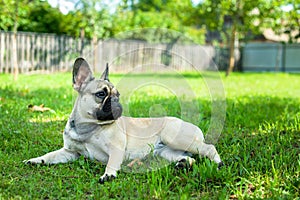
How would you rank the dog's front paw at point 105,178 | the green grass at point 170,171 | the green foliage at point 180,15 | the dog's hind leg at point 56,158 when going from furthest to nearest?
1. the green foliage at point 180,15
2. the dog's hind leg at point 56,158
3. the dog's front paw at point 105,178
4. the green grass at point 170,171

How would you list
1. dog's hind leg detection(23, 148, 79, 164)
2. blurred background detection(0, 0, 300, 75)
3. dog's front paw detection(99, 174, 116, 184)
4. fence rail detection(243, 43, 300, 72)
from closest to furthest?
dog's front paw detection(99, 174, 116, 184) → dog's hind leg detection(23, 148, 79, 164) → blurred background detection(0, 0, 300, 75) → fence rail detection(243, 43, 300, 72)

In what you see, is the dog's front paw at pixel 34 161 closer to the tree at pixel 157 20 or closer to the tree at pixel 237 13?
the tree at pixel 157 20

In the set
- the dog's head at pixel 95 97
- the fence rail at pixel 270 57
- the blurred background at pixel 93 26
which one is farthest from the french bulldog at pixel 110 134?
the fence rail at pixel 270 57

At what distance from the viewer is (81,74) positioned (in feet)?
10.2

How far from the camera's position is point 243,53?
26391 mm

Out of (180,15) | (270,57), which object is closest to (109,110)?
(180,15)

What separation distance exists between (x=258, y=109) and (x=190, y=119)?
89.1 inches

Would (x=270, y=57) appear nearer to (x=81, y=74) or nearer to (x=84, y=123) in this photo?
(x=81, y=74)

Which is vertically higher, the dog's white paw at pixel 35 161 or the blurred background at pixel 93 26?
the blurred background at pixel 93 26

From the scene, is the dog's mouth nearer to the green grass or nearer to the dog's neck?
the dog's neck

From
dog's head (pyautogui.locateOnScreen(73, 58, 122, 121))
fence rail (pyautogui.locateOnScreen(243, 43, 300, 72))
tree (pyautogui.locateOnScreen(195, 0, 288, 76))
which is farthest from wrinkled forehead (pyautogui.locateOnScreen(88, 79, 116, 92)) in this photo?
fence rail (pyautogui.locateOnScreen(243, 43, 300, 72))

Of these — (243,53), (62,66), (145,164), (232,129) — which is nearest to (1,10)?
(62,66)

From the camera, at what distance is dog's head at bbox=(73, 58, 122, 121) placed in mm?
2936

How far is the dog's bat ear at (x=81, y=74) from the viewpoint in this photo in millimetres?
3078
